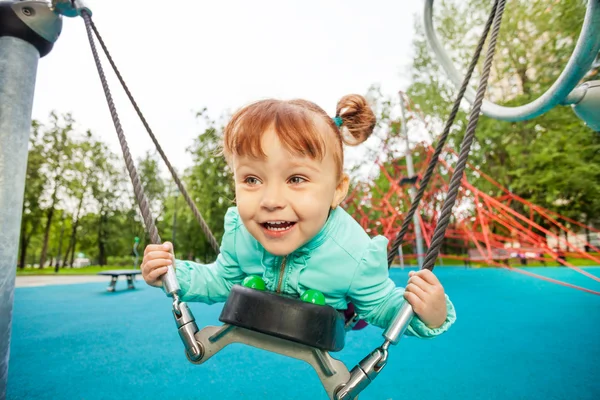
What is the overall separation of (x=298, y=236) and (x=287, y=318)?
200 millimetres

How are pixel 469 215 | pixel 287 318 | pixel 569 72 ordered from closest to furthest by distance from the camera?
pixel 287 318 → pixel 569 72 → pixel 469 215

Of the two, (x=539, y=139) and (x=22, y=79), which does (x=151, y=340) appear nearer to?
(x=22, y=79)

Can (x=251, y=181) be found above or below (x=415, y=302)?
above

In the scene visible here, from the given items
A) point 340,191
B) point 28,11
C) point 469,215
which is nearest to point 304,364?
point 340,191

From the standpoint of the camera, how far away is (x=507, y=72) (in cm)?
1188

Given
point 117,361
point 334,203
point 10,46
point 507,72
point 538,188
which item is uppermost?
point 507,72

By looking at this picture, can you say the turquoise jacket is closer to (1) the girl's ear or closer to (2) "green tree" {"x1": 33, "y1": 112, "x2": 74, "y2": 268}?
(1) the girl's ear

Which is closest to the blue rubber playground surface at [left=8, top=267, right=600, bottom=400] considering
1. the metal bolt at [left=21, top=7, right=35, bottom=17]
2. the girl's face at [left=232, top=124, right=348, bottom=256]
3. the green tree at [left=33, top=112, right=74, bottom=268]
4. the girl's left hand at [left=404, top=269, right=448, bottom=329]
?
the girl's left hand at [left=404, top=269, right=448, bottom=329]

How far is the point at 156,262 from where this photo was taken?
944 millimetres

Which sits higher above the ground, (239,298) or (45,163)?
(45,163)

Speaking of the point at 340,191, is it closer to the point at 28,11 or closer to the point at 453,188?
the point at 453,188

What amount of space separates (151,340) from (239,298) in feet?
8.61

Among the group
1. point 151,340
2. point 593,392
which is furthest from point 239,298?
point 151,340

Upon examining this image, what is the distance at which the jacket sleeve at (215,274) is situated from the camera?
3.49 ft
